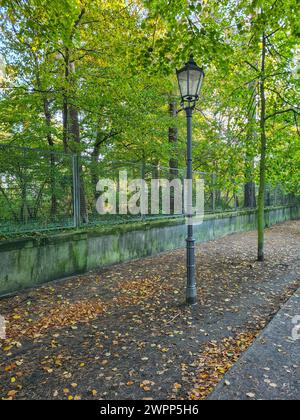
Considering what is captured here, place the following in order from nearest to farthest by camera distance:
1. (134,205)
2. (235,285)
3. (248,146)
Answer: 1. (235,285)
2. (248,146)
3. (134,205)

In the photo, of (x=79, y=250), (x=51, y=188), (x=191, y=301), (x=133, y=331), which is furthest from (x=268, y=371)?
(x=51, y=188)

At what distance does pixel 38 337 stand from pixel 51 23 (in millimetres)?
5724

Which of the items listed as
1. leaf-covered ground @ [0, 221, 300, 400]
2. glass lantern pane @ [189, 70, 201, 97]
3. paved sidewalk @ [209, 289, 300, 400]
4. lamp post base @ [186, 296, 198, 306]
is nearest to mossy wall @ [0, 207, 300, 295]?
leaf-covered ground @ [0, 221, 300, 400]

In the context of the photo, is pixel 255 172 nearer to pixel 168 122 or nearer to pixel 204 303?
pixel 168 122

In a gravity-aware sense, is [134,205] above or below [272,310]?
above

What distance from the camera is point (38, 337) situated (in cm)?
418

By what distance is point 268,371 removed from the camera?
319 centimetres

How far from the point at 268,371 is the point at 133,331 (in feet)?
6.46

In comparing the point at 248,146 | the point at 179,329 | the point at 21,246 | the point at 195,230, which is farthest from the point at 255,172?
the point at 21,246

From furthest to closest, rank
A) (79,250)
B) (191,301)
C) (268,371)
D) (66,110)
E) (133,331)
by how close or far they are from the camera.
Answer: (66,110) < (79,250) < (191,301) < (133,331) < (268,371)

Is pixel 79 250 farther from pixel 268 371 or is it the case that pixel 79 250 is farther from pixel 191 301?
pixel 268 371

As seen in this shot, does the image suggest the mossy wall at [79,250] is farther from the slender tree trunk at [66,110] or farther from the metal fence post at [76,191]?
the slender tree trunk at [66,110]

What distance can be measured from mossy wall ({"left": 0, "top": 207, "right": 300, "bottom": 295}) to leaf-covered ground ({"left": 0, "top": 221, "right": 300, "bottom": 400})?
1.04ft

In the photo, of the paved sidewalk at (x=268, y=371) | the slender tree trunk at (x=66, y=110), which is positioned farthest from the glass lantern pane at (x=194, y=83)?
the slender tree trunk at (x=66, y=110)
